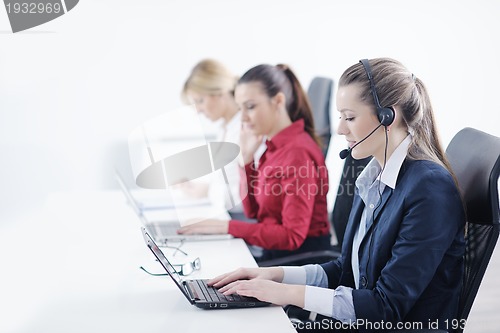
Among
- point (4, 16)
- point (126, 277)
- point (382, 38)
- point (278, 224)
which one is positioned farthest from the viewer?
point (382, 38)

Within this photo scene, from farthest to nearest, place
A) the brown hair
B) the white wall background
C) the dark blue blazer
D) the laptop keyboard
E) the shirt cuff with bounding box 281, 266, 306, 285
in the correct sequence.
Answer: the white wall background
the brown hair
the shirt cuff with bounding box 281, 266, 306, 285
the laptop keyboard
the dark blue blazer

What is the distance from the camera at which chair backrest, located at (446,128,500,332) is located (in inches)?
59.7

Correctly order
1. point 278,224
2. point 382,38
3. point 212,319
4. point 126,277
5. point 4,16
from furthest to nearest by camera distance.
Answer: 1. point 382,38
2. point 4,16
3. point 278,224
4. point 126,277
5. point 212,319

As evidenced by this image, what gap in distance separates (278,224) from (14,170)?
8.05 ft

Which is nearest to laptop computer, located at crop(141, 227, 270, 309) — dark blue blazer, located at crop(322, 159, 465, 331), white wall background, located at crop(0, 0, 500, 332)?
dark blue blazer, located at crop(322, 159, 465, 331)

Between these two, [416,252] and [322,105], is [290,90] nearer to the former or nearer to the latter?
[322,105]

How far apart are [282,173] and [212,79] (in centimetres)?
106

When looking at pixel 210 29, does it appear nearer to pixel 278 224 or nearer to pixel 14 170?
pixel 14 170

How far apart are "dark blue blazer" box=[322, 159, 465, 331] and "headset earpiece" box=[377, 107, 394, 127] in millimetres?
114

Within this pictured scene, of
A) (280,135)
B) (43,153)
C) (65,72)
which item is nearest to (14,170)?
(43,153)

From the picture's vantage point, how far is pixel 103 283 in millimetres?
1870

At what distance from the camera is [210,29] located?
14.2 ft

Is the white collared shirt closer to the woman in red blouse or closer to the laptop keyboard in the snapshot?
the laptop keyboard

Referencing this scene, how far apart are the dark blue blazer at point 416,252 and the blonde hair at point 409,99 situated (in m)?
0.06
